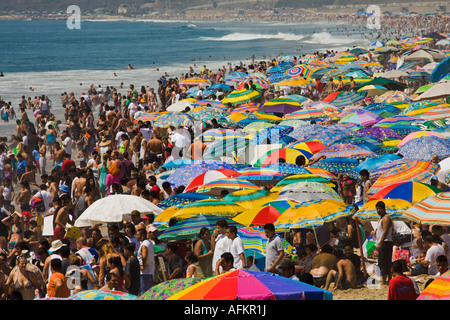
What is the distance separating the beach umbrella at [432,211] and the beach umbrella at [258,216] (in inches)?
73.9

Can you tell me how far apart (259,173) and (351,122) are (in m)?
A: 5.86

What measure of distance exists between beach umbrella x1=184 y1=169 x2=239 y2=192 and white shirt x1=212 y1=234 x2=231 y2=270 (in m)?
3.48

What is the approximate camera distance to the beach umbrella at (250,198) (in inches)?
401

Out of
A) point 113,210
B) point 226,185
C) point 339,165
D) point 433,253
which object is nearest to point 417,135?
point 339,165

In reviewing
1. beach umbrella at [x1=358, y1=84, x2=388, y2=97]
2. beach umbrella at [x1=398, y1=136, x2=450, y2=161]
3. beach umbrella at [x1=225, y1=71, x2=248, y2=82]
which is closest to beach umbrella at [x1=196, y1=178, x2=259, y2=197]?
beach umbrella at [x1=398, y1=136, x2=450, y2=161]

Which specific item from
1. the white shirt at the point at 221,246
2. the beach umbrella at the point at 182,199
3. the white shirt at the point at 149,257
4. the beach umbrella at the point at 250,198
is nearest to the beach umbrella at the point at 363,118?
the beach umbrella at the point at 250,198

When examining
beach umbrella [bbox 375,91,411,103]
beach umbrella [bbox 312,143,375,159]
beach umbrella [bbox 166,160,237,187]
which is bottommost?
beach umbrella [bbox 166,160,237,187]

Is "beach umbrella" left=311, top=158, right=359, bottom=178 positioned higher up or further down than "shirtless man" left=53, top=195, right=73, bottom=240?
higher up

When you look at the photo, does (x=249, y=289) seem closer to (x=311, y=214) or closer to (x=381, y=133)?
(x=311, y=214)

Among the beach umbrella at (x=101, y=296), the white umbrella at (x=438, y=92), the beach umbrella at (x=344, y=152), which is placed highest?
the white umbrella at (x=438, y=92)

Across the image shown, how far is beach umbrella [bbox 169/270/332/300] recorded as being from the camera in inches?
225

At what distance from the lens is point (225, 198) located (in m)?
10.3

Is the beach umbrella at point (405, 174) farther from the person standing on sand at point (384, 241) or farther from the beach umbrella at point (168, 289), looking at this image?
the beach umbrella at point (168, 289)

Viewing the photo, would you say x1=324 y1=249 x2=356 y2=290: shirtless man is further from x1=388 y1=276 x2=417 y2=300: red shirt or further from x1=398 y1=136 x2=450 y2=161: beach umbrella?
x1=398 y1=136 x2=450 y2=161: beach umbrella
